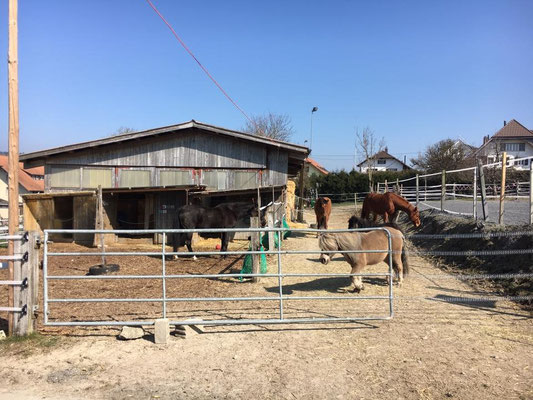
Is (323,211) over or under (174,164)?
under

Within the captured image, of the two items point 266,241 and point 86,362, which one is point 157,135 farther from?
point 86,362

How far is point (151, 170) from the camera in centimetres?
1492

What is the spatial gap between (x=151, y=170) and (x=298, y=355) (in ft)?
40.3

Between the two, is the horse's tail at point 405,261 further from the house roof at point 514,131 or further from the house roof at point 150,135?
the house roof at point 514,131

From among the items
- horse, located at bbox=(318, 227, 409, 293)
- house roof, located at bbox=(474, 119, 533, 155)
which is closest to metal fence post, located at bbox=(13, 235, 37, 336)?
horse, located at bbox=(318, 227, 409, 293)

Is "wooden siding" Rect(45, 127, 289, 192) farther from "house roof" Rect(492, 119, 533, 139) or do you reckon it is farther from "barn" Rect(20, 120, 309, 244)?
"house roof" Rect(492, 119, 533, 139)

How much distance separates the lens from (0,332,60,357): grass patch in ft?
14.2

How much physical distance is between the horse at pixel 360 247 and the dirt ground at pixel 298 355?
585 mm

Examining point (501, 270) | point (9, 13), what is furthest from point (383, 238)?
point (9, 13)

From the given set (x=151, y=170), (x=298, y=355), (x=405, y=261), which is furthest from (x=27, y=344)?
(x=151, y=170)

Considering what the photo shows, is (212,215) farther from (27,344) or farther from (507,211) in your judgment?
(507,211)

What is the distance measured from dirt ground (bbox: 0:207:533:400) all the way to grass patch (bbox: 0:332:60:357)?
24 mm

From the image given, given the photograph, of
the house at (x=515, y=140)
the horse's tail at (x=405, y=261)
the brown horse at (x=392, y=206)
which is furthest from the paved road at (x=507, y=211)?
the house at (x=515, y=140)

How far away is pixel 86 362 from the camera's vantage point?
13.4 feet
